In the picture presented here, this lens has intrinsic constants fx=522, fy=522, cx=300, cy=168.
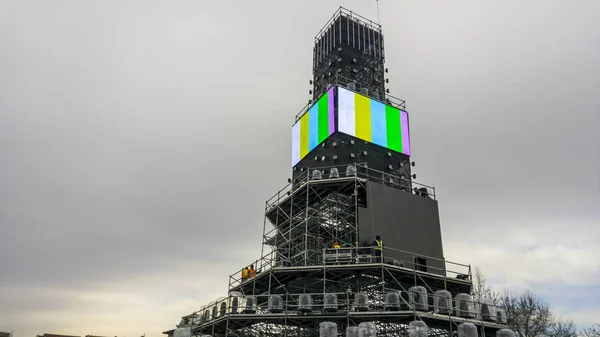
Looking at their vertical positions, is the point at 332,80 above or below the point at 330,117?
above

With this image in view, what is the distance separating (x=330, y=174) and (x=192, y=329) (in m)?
14.8

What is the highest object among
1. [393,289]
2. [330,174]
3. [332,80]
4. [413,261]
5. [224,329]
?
[332,80]

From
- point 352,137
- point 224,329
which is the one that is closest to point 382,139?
point 352,137

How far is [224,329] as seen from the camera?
34.3m

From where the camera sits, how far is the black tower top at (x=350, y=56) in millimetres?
48188

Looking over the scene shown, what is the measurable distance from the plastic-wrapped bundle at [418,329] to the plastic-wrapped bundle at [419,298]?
5.71 ft

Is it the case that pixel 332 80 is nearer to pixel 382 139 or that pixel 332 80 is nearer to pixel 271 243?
pixel 382 139

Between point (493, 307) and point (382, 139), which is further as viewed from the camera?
point (382, 139)

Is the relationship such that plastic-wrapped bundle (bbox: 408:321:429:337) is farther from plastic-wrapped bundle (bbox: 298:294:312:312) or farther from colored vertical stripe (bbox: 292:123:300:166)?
A: colored vertical stripe (bbox: 292:123:300:166)

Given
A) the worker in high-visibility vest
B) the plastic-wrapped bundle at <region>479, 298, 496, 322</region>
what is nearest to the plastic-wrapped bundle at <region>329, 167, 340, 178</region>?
the worker in high-visibility vest

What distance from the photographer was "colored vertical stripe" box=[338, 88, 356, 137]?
42750 mm

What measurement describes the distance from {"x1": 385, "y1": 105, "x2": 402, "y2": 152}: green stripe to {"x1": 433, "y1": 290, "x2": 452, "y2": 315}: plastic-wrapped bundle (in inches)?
620

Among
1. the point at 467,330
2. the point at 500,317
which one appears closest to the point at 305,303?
the point at 467,330

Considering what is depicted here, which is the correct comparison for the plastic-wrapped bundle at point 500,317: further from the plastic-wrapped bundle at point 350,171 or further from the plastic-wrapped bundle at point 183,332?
the plastic-wrapped bundle at point 183,332
